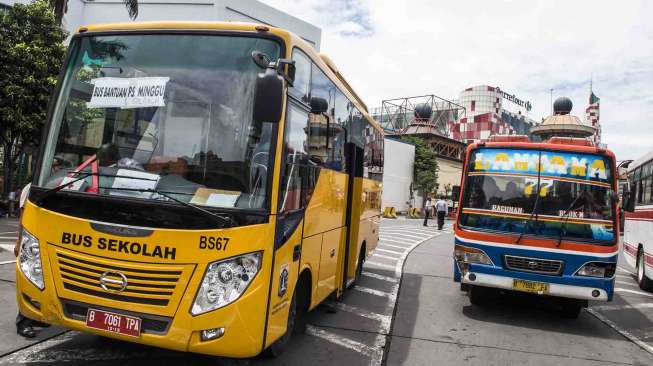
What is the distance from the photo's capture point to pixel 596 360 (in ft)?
19.9

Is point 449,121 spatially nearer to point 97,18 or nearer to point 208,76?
point 97,18

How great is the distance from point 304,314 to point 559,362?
114 inches

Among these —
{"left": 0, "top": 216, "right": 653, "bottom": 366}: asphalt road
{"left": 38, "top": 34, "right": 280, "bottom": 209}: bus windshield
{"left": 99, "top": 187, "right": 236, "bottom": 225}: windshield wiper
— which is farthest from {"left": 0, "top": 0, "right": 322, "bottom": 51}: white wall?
{"left": 99, "top": 187, "right": 236, "bottom": 225}: windshield wiper

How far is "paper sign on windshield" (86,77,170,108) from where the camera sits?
429 cm

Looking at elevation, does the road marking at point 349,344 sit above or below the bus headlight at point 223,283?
below

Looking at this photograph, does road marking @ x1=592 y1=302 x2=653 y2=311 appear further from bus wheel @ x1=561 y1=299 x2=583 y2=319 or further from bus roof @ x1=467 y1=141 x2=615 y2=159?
bus roof @ x1=467 y1=141 x2=615 y2=159

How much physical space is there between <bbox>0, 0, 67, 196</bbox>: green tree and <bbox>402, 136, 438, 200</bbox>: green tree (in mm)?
34278

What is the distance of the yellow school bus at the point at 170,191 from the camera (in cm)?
395

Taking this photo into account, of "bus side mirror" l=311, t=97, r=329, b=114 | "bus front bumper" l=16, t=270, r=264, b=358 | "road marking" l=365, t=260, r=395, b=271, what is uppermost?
"bus side mirror" l=311, t=97, r=329, b=114

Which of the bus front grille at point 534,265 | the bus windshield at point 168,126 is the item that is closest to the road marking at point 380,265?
the bus front grille at point 534,265

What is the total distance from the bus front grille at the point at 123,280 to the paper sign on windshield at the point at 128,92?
1273 millimetres

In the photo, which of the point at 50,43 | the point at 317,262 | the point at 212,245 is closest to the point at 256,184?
the point at 212,245

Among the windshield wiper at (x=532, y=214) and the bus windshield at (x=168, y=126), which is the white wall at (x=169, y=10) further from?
the bus windshield at (x=168, y=126)

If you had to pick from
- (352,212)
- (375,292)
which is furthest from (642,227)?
(352,212)
